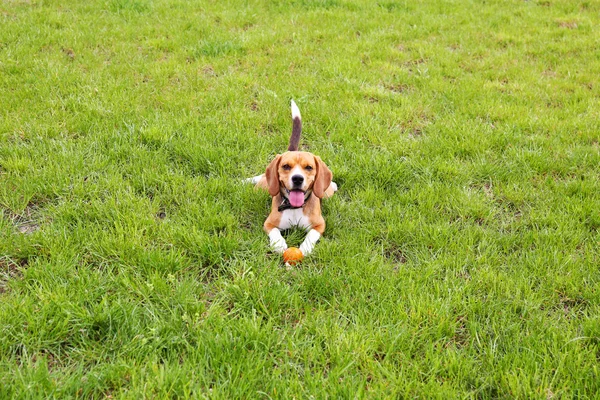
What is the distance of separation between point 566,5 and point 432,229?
31.6ft

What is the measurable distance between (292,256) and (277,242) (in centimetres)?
23

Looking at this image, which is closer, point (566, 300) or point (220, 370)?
point (220, 370)

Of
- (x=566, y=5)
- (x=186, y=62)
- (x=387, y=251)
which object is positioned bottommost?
(x=387, y=251)

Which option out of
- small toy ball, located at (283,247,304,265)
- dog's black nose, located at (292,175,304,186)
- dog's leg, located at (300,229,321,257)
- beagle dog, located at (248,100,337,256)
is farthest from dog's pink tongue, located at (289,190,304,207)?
small toy ball, located at (283,247,304,265)

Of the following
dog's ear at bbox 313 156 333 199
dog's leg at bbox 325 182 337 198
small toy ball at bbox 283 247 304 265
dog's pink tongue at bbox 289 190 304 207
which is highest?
dog's ear at bbox 313 156 333 199

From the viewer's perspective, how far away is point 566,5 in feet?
34.8

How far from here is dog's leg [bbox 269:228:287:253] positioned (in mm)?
3637

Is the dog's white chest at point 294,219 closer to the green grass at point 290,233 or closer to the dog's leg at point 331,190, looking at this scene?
the green grass at point 290,233

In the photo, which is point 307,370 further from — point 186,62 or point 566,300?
point 186,62

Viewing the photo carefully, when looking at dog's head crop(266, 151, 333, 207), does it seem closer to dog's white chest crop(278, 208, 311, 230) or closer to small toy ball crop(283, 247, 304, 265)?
dog's white chest crop(278, 208, 311, 230)

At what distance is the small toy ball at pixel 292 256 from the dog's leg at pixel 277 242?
9cm

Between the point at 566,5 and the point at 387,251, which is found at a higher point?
the point at 566,5

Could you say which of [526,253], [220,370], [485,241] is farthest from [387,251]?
[220,370]

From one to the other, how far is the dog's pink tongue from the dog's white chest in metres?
0.08
